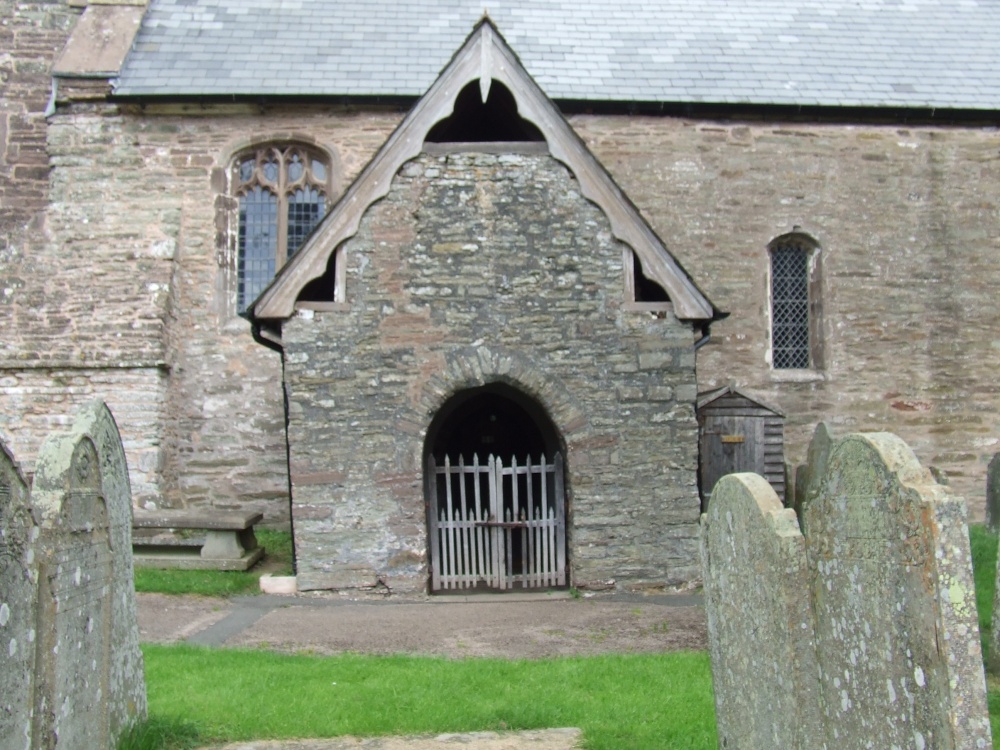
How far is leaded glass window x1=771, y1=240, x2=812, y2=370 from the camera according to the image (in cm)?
1573

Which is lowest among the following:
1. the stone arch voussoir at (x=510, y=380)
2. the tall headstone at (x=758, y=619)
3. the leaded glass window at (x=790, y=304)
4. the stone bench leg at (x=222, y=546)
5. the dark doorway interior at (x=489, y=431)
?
the stone bench leg at (x=222, y=546)

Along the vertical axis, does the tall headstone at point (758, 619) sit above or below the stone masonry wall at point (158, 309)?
below

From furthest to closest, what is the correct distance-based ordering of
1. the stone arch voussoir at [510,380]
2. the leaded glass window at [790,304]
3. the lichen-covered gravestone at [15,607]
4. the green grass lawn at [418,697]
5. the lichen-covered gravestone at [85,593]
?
the leaded glass window at [790,304]
the stone arch voussoir at [510,380]
the green grass lawn at [418,697]
the lichen-covered gravestone at [85,593]
the lichen-covered gravestone at [15,607]

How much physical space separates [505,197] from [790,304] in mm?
7327

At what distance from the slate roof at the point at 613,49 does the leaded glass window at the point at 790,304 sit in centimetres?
249

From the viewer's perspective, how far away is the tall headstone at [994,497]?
1186 centimetres

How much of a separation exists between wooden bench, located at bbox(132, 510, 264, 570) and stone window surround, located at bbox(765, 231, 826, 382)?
8812 mm

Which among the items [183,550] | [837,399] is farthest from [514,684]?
[837,399]

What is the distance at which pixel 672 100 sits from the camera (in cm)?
1509

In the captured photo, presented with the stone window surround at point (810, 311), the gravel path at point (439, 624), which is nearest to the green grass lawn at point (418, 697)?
the gravel path at point (439, 624)

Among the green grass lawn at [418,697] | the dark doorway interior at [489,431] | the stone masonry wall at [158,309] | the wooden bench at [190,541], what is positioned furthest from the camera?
the stone masonry wall at [158,309]

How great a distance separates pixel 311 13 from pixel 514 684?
14016 millimetres

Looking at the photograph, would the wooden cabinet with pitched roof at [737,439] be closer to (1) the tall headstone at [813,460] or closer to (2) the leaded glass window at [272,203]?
(1) the tall headstone at [813,460]

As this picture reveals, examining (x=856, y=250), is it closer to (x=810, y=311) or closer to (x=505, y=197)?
(x=810, y=311)
